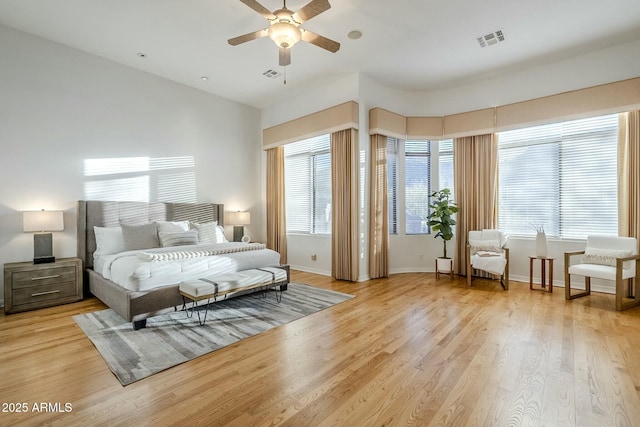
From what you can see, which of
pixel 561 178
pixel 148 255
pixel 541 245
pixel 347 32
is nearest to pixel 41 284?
pixel 148 255

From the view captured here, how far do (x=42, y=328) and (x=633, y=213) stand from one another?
7.29 m

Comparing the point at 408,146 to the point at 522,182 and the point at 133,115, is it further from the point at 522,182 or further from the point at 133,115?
the point at 133,115

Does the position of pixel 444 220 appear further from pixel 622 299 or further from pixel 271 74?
pixel 271 74

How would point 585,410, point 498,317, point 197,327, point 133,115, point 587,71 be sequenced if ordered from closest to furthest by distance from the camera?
point 585,410 < point 197,327 < point 498,317 < point 587,71 < point 133,115

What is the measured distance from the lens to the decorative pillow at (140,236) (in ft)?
13.9

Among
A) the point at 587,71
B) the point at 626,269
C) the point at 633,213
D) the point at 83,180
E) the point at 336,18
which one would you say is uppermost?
the point at 336,18

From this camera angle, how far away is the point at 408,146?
5.78 m

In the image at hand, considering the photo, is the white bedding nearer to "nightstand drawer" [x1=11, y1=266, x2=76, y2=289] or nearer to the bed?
the bed

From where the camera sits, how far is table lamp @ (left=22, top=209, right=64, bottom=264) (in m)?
3.65

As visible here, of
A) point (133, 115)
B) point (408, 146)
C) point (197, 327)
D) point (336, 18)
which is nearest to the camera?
point (197, 327)

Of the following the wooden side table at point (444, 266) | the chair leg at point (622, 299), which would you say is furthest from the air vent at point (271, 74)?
the chair leg at point (622, 299)

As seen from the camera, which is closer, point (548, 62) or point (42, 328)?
point (42, 328)

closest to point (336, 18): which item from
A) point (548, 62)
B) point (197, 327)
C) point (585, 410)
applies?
point (548, 62)

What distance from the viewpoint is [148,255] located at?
10.8 ft
